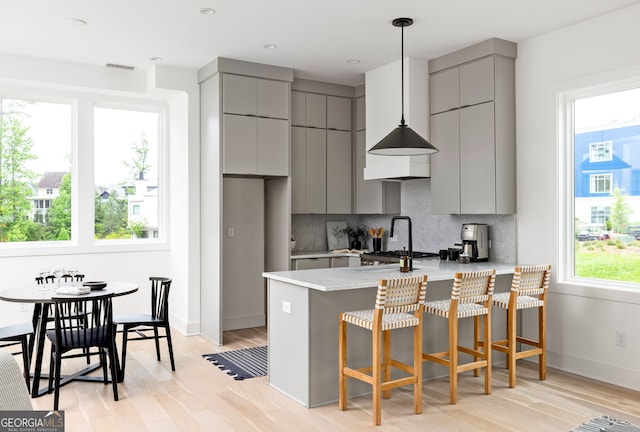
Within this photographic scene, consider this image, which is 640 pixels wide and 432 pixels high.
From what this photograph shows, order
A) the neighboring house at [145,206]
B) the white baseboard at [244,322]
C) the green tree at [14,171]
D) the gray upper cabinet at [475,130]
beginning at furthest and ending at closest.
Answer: the neighboring house at [145,206]
the white baseboard at [244,322]
the green tree at [14,171]
the gray upper cabinet at [475,130]

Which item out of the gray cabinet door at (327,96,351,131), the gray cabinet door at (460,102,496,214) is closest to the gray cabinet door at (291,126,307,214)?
the gray cabinet door at (327,96,351,131)

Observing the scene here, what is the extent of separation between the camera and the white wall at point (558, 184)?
4.05m

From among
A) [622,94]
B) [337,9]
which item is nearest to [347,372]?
[337,9]

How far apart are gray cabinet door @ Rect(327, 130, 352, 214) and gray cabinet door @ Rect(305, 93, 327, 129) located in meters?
0.18

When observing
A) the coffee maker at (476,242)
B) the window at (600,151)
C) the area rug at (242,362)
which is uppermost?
the window at (600,151)

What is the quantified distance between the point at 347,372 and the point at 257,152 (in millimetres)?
2864

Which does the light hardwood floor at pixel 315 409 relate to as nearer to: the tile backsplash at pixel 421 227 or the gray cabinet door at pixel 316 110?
the tile backsplash at pixel 421 227

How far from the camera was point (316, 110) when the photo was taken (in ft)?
21.1

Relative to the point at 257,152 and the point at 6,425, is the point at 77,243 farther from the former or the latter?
the point at 6,425

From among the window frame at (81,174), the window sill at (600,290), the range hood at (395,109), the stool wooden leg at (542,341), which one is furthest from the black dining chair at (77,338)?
the window sill at (600,290)

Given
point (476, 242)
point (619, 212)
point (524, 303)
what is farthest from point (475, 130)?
point (524, 303)

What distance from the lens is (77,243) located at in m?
5.91

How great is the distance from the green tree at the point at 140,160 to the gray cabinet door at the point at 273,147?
1.64 meters

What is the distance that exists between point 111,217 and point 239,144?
191 cm
